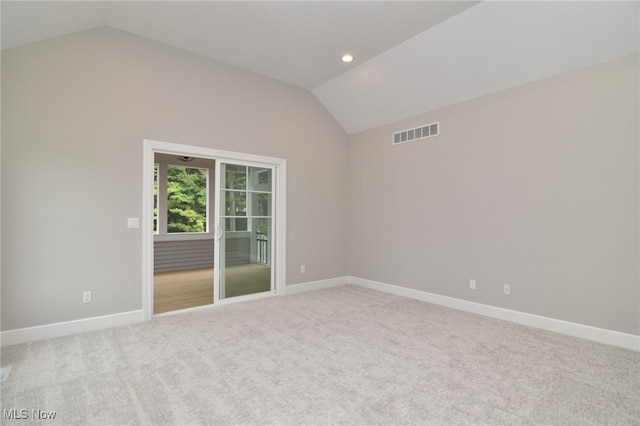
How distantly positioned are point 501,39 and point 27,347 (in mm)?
5849

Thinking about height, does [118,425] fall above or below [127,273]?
below

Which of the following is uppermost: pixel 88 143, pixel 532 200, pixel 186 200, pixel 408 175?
pixel 88 143

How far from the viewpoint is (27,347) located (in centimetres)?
291

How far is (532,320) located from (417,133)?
2.97 m

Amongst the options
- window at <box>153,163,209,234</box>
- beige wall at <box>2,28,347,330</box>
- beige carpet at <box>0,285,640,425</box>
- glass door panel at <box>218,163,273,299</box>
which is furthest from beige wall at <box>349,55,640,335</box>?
window at <box>153,163,209,234</box>

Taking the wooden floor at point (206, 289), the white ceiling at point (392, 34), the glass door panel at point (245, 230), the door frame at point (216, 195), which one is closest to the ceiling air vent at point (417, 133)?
the white ceiling at point (392, 34)

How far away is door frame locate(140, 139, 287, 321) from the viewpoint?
145 inches

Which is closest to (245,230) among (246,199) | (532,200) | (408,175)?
(246,199)

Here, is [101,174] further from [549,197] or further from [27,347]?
[549,197]

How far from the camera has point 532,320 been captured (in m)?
3.54

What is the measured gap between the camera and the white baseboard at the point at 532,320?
9.75ft

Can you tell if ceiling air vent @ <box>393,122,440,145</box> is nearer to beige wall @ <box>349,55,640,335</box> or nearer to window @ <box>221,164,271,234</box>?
beige wall @ <box>349,55,640,335</box>

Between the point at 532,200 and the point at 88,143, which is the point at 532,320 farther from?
the point at 88,143

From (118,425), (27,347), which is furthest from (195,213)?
(118,425)
